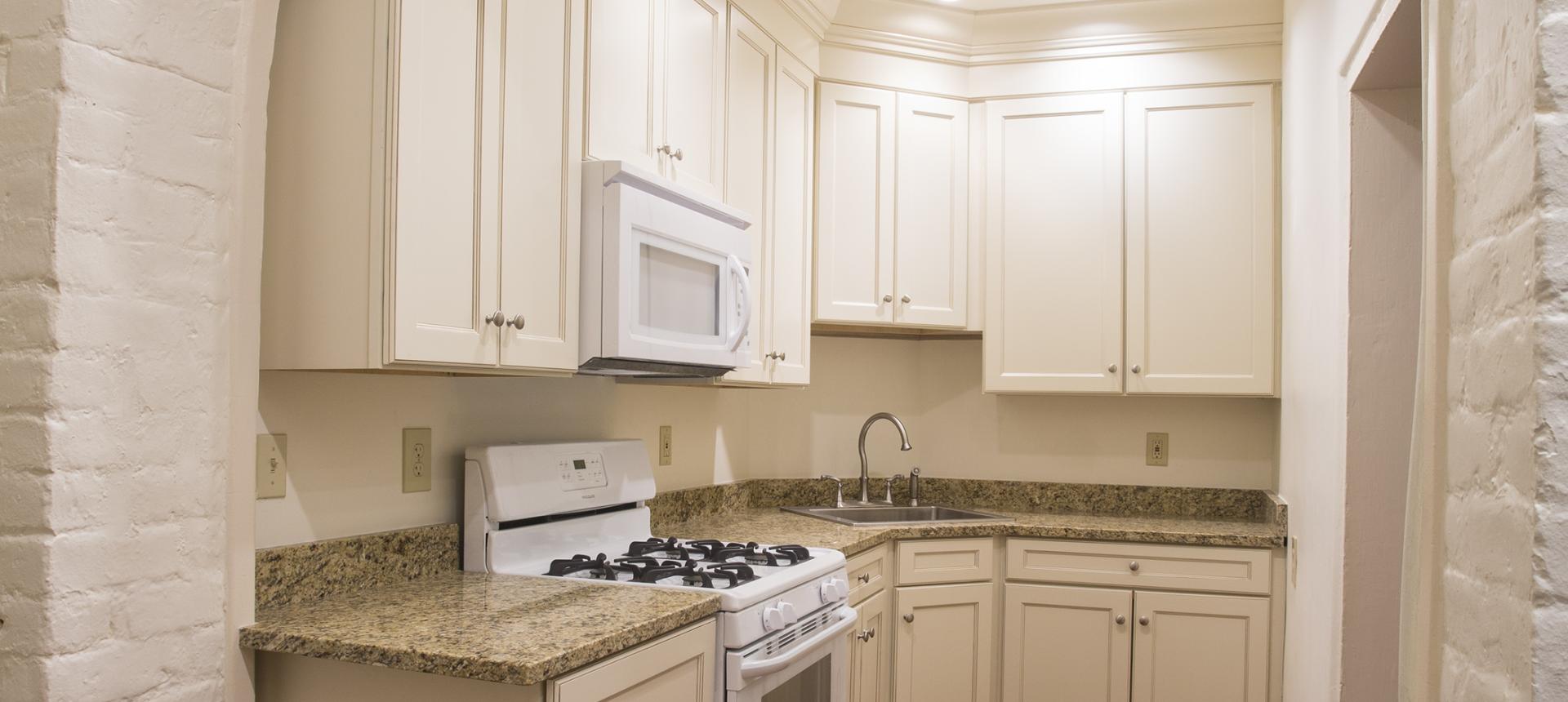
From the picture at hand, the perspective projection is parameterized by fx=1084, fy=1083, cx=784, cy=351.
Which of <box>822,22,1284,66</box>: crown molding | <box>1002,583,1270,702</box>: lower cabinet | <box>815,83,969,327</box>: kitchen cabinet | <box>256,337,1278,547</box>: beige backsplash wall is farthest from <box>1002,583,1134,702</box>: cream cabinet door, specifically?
<box>822,22,1284,66</box>: crown molding

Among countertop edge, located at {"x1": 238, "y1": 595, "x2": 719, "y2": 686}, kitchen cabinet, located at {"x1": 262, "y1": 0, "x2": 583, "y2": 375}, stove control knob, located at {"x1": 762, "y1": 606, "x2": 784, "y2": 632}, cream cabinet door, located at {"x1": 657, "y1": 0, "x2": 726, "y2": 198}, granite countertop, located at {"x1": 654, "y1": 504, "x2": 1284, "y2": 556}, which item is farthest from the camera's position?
granite countertop, located at {"x1": 654, "y1": 504, "x2": 1284, "y2": 556}

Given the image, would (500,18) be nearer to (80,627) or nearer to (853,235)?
(80,627)

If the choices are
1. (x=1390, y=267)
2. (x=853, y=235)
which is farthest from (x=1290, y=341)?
(x=853, y=235)

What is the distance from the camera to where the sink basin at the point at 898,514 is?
354 centimetres

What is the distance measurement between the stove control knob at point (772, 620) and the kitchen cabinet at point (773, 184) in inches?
31.0

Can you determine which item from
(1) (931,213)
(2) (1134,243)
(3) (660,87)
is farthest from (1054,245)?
(3) (660,87)

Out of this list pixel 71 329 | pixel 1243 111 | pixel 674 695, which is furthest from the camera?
pixel 1243 111

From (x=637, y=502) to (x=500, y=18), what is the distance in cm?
125

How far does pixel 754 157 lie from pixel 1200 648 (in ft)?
6.25

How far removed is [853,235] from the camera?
3475 mm

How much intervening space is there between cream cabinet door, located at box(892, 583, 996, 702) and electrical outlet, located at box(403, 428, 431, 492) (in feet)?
4.91

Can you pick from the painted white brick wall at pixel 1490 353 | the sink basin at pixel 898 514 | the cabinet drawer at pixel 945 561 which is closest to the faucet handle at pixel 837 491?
the sink basin at pixel 898 514

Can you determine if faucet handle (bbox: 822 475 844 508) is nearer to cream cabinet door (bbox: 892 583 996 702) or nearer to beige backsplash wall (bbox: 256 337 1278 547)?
beige backsplash wall (bbox: 256 337 1278 547)

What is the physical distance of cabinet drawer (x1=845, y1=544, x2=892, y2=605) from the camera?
2.85m
